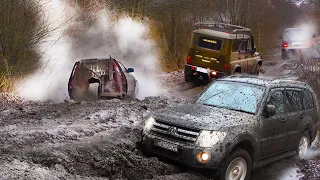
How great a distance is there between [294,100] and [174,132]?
9.74 ft

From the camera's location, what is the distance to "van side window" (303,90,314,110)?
332 inches

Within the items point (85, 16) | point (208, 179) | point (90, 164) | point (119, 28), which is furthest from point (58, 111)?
point (119, 28)

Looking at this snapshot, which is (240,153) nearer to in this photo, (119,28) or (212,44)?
(212,44)

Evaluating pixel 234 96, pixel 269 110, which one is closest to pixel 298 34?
pixel 234 96

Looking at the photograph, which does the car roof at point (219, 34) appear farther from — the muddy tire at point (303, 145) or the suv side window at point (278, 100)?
the suv side window at point (278, 100)

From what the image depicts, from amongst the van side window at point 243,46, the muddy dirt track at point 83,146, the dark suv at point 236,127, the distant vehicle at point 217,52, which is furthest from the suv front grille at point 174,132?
the van side window at point 243,46

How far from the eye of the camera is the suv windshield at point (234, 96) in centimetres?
716

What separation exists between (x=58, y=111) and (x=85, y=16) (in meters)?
10.3

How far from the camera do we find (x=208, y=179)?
250 inches

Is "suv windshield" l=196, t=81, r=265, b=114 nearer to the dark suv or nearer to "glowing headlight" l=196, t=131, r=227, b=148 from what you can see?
the dark suv

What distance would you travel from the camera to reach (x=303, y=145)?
855 cm

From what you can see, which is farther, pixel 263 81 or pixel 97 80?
pixel 97 80

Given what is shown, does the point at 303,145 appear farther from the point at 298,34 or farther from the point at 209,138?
the point at 298,34

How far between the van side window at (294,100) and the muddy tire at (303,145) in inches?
26.6
